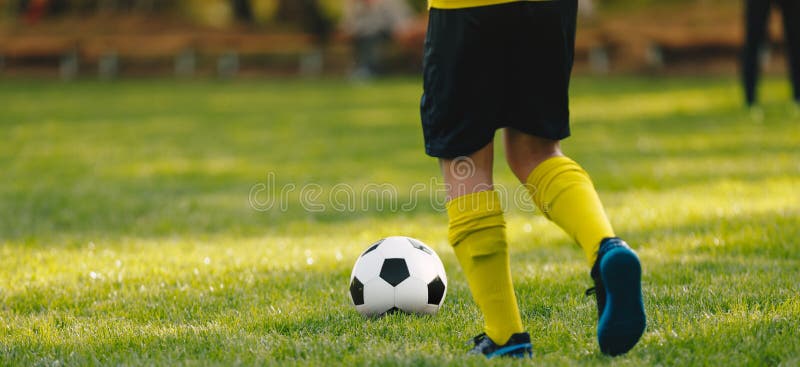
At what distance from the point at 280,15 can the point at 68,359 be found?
91.8 feet

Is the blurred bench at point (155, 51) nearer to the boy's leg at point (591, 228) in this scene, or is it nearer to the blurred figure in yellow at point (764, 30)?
the blurred figure in yellow at point (764, 30)

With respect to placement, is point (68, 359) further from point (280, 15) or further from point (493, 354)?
point (280, 15)

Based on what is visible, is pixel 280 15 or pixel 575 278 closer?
pixel 575 278

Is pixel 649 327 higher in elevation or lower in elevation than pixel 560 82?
lower

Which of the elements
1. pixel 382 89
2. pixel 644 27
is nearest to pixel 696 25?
pixel 644 27

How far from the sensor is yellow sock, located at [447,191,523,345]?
2.86 metres

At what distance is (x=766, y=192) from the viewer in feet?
22.0

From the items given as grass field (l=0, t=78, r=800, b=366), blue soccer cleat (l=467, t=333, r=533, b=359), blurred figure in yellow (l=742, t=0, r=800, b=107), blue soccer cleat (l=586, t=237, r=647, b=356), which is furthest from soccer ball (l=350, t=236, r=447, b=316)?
blurred figure in yellow (l=742, t=0, r=800, b=107)

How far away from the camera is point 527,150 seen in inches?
117

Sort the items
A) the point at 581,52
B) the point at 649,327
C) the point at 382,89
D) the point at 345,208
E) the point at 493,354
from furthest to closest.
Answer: the point at 581,52 < the point at 382,89 < the point at 345,208 < the point at 649,327 < the point at 493,354

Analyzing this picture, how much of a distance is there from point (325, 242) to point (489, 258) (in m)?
2.82

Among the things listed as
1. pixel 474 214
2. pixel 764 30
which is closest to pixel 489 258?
pixel 474 214

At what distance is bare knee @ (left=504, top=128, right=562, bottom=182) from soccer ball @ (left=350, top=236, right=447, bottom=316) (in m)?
0.82

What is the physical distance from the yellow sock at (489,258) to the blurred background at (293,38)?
64.2 ft
